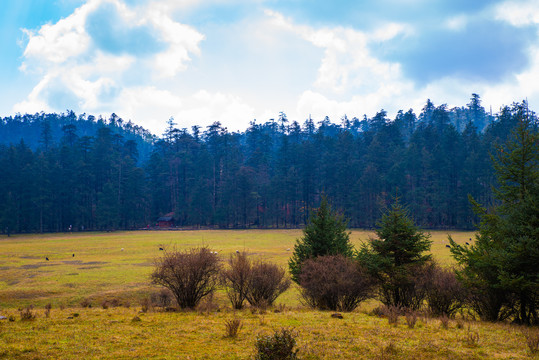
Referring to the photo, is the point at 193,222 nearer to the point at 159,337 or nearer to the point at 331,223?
the point at 331,223

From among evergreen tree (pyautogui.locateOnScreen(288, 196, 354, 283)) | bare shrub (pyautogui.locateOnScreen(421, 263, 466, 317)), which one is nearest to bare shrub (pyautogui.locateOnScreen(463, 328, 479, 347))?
bare shrub (pyautogui.locateOnScreen(421, 263, 466, 317))

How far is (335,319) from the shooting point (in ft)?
48.1

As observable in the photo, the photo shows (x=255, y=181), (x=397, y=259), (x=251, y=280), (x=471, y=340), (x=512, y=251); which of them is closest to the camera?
(x=471, y=340)

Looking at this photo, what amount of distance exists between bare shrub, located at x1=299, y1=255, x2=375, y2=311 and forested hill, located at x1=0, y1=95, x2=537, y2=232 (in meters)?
63.3

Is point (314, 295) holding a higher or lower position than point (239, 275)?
lower

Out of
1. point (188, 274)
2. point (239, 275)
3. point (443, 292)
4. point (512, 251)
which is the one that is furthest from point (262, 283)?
point (512, 251)

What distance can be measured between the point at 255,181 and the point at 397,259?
88001 mm

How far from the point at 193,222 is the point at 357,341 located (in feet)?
314

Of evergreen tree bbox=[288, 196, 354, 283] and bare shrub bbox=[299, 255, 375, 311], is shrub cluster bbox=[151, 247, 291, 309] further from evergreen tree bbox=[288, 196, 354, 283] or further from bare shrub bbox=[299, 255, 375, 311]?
evergreen tree bbox=[288, 196, 354, 283]

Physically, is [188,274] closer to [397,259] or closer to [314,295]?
[314,295]

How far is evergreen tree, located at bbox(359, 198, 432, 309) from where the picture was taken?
18422mm

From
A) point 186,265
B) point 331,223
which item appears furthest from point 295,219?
point 186,265

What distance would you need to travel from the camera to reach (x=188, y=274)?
17109 millimetres

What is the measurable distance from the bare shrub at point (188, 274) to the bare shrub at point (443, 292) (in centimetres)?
1064
